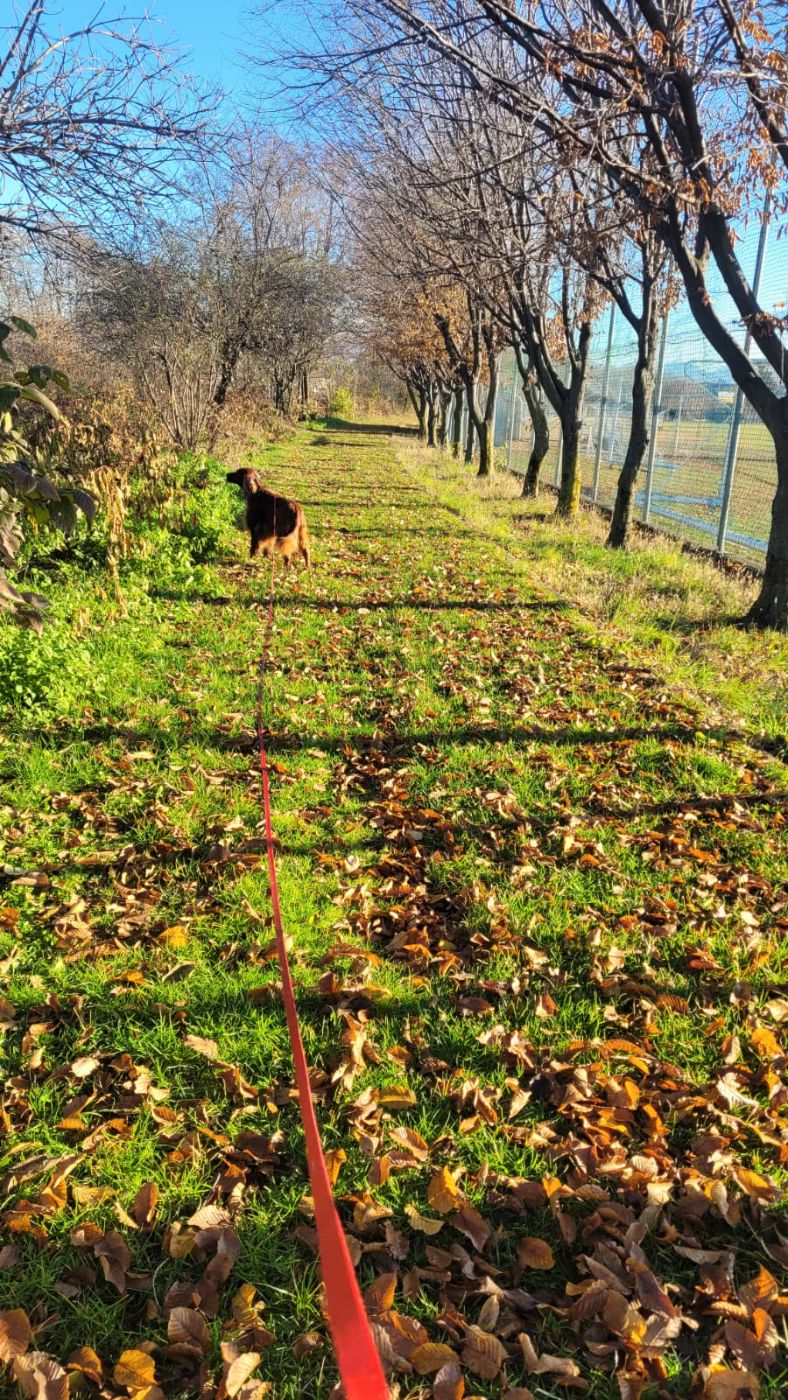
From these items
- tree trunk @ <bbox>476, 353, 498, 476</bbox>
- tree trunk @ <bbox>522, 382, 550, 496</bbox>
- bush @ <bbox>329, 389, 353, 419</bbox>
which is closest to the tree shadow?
tree trunk @ <bbox>522, 382, 550, 496</bbox>

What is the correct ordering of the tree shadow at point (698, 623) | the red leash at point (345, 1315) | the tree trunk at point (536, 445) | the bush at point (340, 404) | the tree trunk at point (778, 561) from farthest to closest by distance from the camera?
the bush at point (340, 404) < the tree trunk at point (536, 445) < the tree shadow at point (698, 623) < the tree trunk at point (778, 561) < the red leash at point (345, 1315)

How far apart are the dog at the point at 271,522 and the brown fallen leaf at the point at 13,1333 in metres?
8.26

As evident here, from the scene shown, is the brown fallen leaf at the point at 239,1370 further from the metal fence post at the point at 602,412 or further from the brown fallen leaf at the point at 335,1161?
the metal fence post at the point at 602,412

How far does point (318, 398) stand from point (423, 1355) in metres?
62.7

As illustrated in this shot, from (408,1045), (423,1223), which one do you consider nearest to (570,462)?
(408,1045)

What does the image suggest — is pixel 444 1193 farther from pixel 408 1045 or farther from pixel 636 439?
pixel 636 439

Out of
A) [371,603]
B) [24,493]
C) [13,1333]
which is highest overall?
[24,493]

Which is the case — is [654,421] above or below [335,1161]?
above

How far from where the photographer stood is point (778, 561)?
7785 mm

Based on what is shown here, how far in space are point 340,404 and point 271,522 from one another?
52101 millimetres

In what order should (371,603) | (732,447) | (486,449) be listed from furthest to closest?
(486,449) → (732,447) → (371,603)

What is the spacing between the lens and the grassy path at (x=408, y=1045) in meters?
2.16

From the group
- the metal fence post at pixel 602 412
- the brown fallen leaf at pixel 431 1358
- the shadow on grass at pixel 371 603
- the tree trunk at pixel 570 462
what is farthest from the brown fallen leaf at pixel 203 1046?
the metal fence post at pixel 602 412

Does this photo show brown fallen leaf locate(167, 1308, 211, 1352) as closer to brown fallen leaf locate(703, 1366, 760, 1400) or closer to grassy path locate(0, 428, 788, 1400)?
grassy path locate(0, 428, 788, 1400)
